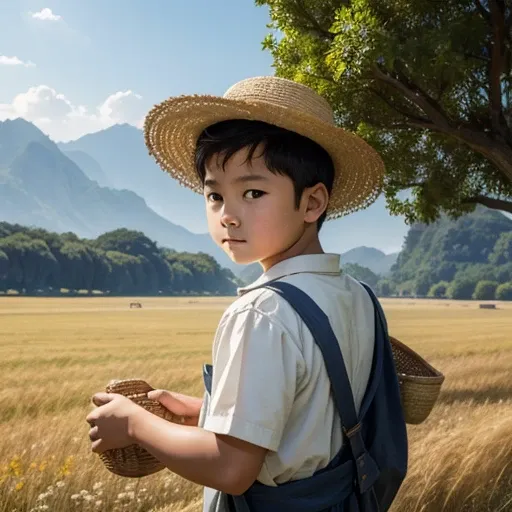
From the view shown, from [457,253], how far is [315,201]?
111839 millimetres

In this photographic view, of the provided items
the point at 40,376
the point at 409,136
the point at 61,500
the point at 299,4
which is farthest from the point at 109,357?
the point at 409,136

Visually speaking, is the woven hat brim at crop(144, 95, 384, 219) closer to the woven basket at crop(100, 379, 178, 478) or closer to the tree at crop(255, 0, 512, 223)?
the woven basket at crop(100, 379, 178, 478)

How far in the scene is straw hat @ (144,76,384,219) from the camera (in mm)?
1741

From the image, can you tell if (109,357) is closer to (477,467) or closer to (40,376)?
(40,376)

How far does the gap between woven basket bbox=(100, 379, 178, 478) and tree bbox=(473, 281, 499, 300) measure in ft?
243

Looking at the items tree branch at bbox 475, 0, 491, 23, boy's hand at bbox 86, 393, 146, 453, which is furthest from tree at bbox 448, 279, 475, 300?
boy's hand at bbox 86, 393, 146, 453

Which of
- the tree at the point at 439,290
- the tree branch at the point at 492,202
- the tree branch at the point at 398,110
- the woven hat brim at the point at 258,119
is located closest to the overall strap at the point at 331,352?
the woven hat brim at the point at 258,119

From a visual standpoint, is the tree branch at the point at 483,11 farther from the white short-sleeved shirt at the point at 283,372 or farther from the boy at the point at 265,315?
the white short-sleeved shirt at the point at 283,372

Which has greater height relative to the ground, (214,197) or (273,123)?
(273,123)

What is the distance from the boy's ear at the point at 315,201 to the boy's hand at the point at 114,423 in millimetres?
689

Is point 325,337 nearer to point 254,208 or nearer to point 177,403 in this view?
point 254,208

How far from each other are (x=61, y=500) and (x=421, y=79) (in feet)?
21.1

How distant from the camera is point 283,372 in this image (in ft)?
4.76

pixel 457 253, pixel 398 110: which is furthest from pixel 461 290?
pixel 398 110
